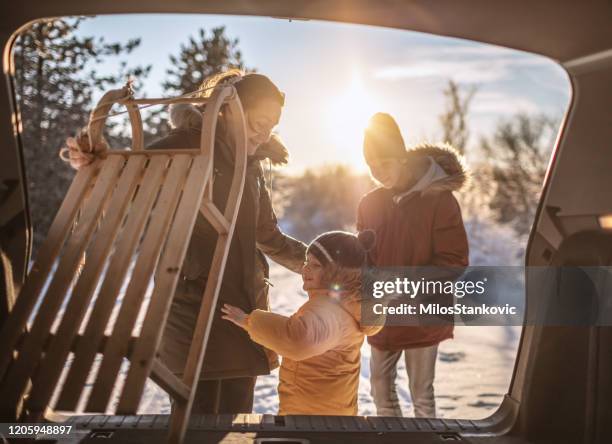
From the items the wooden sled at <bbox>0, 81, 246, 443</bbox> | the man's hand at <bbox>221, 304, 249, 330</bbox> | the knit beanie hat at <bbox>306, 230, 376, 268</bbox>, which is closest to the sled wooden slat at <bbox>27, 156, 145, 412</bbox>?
the wooden sled at <bbox>0, 81, 246, 443</bbox>

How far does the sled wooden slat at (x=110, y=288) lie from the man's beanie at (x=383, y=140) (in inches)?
43.5

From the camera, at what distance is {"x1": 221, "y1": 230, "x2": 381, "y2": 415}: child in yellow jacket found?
2213mm

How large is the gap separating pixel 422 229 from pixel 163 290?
1343 millimetres

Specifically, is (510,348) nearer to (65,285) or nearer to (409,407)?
(409,407)

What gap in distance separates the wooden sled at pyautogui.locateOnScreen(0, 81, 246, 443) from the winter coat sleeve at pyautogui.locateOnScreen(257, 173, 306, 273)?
20.4 inches

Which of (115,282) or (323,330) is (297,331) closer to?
(323,330)

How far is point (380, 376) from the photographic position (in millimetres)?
2887

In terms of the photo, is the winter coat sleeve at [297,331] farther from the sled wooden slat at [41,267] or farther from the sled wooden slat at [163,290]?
the sled wooden slat at [41,267]

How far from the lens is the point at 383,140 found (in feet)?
9.46

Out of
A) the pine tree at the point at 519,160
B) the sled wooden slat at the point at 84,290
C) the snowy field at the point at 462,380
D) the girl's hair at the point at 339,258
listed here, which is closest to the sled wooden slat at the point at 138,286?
the sled wooden slat at the point at 84,290

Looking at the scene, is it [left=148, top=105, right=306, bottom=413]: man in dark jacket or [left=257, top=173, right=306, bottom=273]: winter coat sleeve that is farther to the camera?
[left=257, top=173, right=306, bottom=273]: winter coat sleeve

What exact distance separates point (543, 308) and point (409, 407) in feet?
7.24

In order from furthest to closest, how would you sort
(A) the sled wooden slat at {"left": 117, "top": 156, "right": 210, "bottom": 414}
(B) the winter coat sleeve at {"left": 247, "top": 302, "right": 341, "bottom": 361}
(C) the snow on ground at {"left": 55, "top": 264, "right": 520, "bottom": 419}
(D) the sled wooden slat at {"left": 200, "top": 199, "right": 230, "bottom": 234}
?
(C) the snow on ground at {"left": 55, "top": 264, "right": 520, "bottom": 419}, (B) the winter coat sleeve at {"left": 247, "top": 302, "right": 341, "bottom": 361}, (D) the sled wooden slat at {"left": 200, "top": 199, "right": 230, "bottom": 234}, (A) the sled wooden slat at {"left": 117, "top": 156, "right": 210, "bottom": 414}

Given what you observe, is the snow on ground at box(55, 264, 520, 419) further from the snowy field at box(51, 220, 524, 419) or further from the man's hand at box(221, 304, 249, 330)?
the man's hand at box(221, 304, 249, 330)
